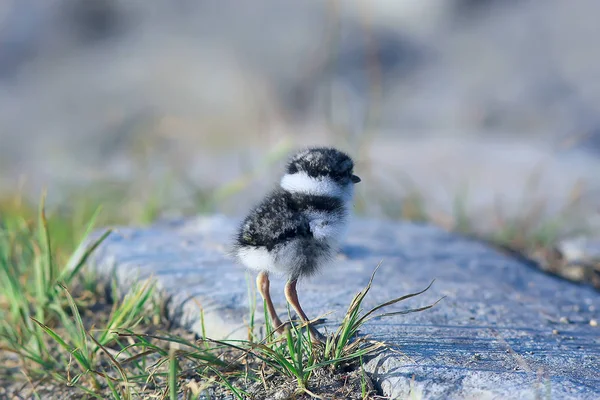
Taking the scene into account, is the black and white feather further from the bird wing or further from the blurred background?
the blurred background

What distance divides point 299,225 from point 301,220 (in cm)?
3

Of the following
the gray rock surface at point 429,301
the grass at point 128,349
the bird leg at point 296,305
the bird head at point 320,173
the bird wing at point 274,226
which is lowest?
the grass at point 128,349

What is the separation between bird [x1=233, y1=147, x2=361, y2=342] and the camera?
3.05 metres

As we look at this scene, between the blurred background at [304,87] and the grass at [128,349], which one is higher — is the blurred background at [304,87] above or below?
above

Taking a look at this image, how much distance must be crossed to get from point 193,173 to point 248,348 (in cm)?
627

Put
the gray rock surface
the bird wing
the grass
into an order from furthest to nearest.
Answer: the bird wing, the grass, the gray rock surface

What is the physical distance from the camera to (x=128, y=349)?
3533 millimetres

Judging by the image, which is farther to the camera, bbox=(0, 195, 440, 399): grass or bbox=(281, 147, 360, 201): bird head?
bbox=(281, 147, 360, 201): bird head

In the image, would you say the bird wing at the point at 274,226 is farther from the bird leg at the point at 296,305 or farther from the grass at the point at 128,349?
the grass at the point at 128,349

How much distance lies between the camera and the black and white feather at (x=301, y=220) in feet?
10.0

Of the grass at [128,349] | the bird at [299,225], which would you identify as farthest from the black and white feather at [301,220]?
the grass at [128,349]

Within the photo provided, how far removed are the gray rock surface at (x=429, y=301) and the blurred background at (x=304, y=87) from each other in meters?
3.33

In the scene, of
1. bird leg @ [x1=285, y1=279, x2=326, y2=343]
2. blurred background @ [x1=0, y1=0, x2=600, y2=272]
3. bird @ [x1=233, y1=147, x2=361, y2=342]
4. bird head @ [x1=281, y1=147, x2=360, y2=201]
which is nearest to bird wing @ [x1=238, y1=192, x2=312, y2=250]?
bird @ [x1=233, y1=147, x2=361, y2=342]

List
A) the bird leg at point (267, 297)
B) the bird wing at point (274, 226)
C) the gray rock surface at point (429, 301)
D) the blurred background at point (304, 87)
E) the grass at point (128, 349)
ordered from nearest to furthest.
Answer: the gray rock surface at point (429, 301) < the grass at point (128, 349) < the bird wing at point (274, 226) < the bird leg at point (267, 297) < the blurred background at point (304, 87)
